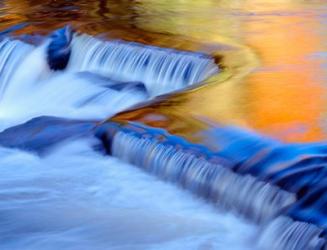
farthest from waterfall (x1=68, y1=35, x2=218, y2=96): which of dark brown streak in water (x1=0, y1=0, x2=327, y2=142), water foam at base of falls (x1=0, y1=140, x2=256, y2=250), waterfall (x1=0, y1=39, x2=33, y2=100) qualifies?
water foam at base of falls (x1=0, y1=140, x2=256, y2=250)

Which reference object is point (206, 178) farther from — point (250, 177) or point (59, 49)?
point (59, 49)

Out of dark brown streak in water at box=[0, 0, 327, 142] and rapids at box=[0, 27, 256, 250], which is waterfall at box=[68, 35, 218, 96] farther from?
dark brown streak in water at box=[0, 0, 327, 142]

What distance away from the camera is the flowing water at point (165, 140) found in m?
4.25

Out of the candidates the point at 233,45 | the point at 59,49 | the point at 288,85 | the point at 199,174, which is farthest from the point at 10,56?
the point at 199,174

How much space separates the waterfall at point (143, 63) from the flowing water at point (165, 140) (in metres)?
0.01

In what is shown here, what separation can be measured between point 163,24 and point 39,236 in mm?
4909

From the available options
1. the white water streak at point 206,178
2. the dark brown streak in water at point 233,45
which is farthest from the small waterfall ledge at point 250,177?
the dark brown streak in water at point 233,45

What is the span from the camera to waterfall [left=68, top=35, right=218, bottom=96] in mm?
7035

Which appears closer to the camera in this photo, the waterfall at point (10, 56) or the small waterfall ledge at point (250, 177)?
the small waterfall ledge at point (250, 177)

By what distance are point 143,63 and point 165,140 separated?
8.95ft

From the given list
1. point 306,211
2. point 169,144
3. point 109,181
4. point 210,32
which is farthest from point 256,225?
point 210,32

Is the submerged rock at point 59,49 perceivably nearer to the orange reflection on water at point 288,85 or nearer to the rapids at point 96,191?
the rapids at point 96,191

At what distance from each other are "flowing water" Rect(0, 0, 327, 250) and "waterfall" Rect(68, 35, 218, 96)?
0.01 m

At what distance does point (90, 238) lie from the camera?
14.5ft
